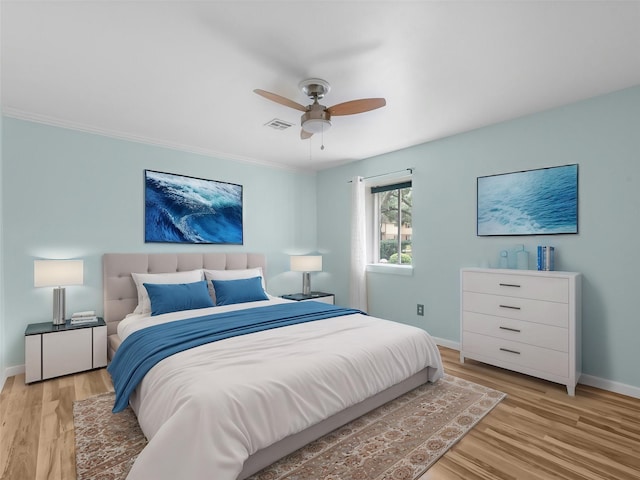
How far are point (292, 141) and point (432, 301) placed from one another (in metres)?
2.62

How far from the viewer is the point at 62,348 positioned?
120 inches

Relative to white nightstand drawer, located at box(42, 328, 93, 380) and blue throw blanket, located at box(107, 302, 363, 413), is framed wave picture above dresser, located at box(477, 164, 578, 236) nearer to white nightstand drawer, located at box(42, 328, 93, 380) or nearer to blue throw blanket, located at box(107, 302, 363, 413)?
blue throw blanket, located at box(107, 302, 363, 413)

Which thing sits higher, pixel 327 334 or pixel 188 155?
pixel 188 155

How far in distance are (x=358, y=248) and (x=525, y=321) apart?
233 centimetres

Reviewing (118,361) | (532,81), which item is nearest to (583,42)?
(532,81)

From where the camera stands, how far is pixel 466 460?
1909 millimetres

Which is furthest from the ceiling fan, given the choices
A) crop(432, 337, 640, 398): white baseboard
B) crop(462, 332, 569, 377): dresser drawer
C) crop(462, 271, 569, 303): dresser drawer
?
crop(432, 337, 640, 398): white baseboard

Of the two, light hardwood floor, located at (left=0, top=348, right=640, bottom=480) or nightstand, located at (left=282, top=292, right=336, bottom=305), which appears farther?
nightstand, located at (left=282, top=292, right=336, bottom=305)

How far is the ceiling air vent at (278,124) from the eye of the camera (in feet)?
10.9

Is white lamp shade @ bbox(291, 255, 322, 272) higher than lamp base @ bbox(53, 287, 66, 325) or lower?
higher

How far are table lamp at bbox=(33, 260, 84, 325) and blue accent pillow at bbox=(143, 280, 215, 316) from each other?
1.99ft

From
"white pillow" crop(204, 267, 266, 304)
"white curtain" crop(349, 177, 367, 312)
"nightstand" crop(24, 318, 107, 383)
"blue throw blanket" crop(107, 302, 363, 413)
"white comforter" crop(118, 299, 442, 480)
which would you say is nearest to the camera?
"white comforter" crop(118, 299, 442, 480)

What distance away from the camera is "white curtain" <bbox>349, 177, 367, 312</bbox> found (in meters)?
4.79

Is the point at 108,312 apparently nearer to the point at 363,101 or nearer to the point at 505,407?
the point at 363,101
